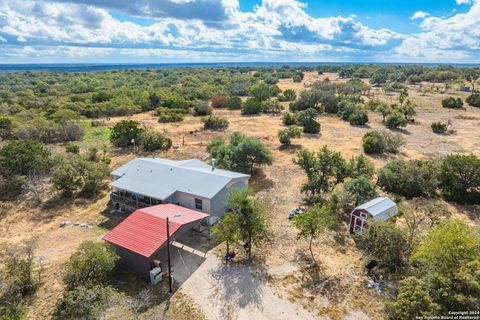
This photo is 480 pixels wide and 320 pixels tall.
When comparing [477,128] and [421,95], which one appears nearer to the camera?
[477,128]

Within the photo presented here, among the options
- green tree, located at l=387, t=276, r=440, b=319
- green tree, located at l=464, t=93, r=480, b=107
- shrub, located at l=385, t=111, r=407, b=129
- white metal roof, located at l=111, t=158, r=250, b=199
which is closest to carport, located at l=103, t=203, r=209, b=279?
white metal roof, located at l=111, t=158, r=250, b=199

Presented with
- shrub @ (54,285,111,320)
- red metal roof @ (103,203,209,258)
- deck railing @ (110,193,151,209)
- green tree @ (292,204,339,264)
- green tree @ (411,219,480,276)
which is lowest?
deck railing @ (110,193,151,209)

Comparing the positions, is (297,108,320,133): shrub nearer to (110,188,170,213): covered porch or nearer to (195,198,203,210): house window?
(195,198,203,210): house window

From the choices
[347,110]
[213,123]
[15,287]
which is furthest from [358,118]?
[15,287]


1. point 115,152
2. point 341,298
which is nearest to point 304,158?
point 341,298

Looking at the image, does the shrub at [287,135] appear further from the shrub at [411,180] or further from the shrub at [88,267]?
the shrub at [88,267]

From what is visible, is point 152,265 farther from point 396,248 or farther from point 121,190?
point 396,248

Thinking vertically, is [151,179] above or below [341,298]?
above
